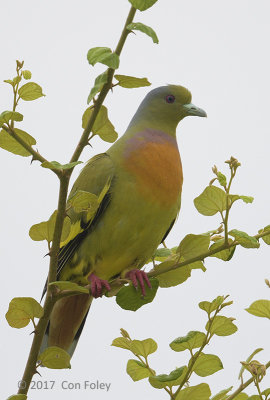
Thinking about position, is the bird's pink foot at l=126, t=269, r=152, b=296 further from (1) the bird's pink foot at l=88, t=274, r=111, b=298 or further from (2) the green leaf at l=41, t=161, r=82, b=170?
(2) the green leaf at l=41, t=161, r=82, b=170

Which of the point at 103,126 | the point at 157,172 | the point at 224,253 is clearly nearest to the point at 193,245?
the point at 224,253

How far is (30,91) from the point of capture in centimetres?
172

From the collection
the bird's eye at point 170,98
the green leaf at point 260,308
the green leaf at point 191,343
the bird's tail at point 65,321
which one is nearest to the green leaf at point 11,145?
the green leaf at point 191,343

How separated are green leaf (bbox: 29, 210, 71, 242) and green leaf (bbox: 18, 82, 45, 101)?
365mm

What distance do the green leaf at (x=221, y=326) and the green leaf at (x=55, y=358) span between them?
0.46 metres

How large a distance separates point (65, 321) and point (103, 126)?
1.42 m

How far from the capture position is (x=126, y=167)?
2.61 m

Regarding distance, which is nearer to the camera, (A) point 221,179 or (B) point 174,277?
(A) point 221,179

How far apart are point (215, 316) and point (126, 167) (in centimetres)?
100

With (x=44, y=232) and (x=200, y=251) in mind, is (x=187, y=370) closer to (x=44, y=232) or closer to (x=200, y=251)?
(x=200, y=251)

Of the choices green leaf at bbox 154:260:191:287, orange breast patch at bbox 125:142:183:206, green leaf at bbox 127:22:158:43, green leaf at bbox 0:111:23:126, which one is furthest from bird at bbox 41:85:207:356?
green leaf at bbox 127:22:158:43

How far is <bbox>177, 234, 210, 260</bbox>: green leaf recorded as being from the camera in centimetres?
179

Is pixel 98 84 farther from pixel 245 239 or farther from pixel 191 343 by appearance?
pixel 191 343

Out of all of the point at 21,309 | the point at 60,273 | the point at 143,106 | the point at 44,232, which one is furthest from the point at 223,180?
the point at 143,106
